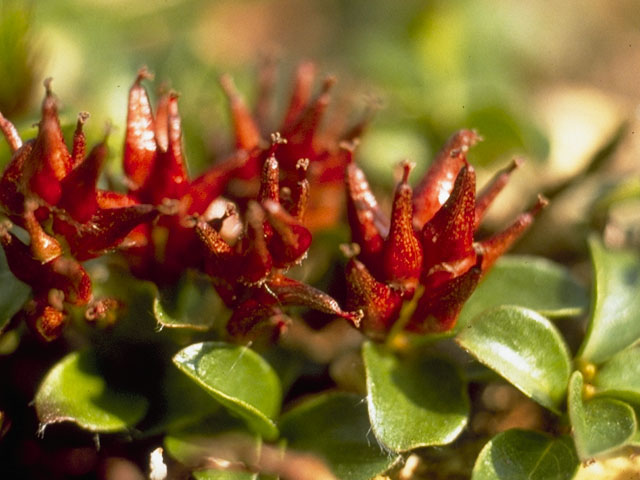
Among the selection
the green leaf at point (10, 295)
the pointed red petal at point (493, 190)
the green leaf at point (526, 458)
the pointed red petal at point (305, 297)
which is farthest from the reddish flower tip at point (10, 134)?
the green leaf at point (526, 458)

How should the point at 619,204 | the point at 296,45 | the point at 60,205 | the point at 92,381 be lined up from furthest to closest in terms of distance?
the point at 296,45 < the point at 619,204 < the point at 92,381 < the point at 60,205

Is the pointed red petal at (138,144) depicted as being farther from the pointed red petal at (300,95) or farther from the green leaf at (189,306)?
the pointed red petal at (300,95)

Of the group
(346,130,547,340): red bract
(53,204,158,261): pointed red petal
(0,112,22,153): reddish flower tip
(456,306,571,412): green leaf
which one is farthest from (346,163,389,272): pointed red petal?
(0,112,22,153): reddish flower tip

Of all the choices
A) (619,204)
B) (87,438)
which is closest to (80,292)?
(87,438)

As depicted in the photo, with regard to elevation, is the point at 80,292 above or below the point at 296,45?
above

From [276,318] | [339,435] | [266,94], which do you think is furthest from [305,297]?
[266,94]

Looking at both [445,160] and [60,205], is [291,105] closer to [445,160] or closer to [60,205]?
[445,160]

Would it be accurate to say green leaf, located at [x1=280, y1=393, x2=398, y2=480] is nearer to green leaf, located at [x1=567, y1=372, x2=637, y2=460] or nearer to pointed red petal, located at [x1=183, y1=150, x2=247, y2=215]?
green leaf, located at [x1=567, y1=372, x2=637, y2=460]

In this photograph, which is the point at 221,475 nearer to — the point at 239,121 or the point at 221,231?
the point at 221,231
